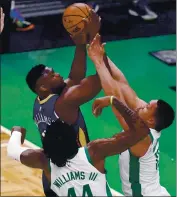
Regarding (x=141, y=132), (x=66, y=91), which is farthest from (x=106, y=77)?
(x=141, y=132)

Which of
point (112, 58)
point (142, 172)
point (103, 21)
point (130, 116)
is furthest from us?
point (103, 21)

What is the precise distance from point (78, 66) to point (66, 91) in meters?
0.16

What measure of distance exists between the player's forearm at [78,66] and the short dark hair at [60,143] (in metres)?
0.28

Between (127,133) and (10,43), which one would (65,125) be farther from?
(10,43)

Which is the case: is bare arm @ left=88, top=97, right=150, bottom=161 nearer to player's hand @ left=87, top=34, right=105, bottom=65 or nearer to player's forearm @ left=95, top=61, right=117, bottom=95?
player's forearm @ left=95, top=61, right=117, bottom=95

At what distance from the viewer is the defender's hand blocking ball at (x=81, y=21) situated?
12.4ft

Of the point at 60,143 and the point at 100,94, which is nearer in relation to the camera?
the point at 60,143

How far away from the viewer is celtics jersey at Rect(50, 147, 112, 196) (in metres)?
3.90

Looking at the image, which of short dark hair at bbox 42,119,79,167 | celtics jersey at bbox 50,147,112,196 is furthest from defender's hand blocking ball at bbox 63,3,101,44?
celtics jersey at bbox 50,147,112,196

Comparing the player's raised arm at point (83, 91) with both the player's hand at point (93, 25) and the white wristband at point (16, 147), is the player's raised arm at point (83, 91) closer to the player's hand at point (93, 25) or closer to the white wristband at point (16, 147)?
the player's hand at point (93, 25)

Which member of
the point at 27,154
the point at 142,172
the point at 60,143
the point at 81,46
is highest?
the point at 81,46

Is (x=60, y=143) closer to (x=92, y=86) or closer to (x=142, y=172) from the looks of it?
(x=92, y=86)

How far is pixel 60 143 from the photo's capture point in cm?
379

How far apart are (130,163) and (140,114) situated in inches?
15.2
